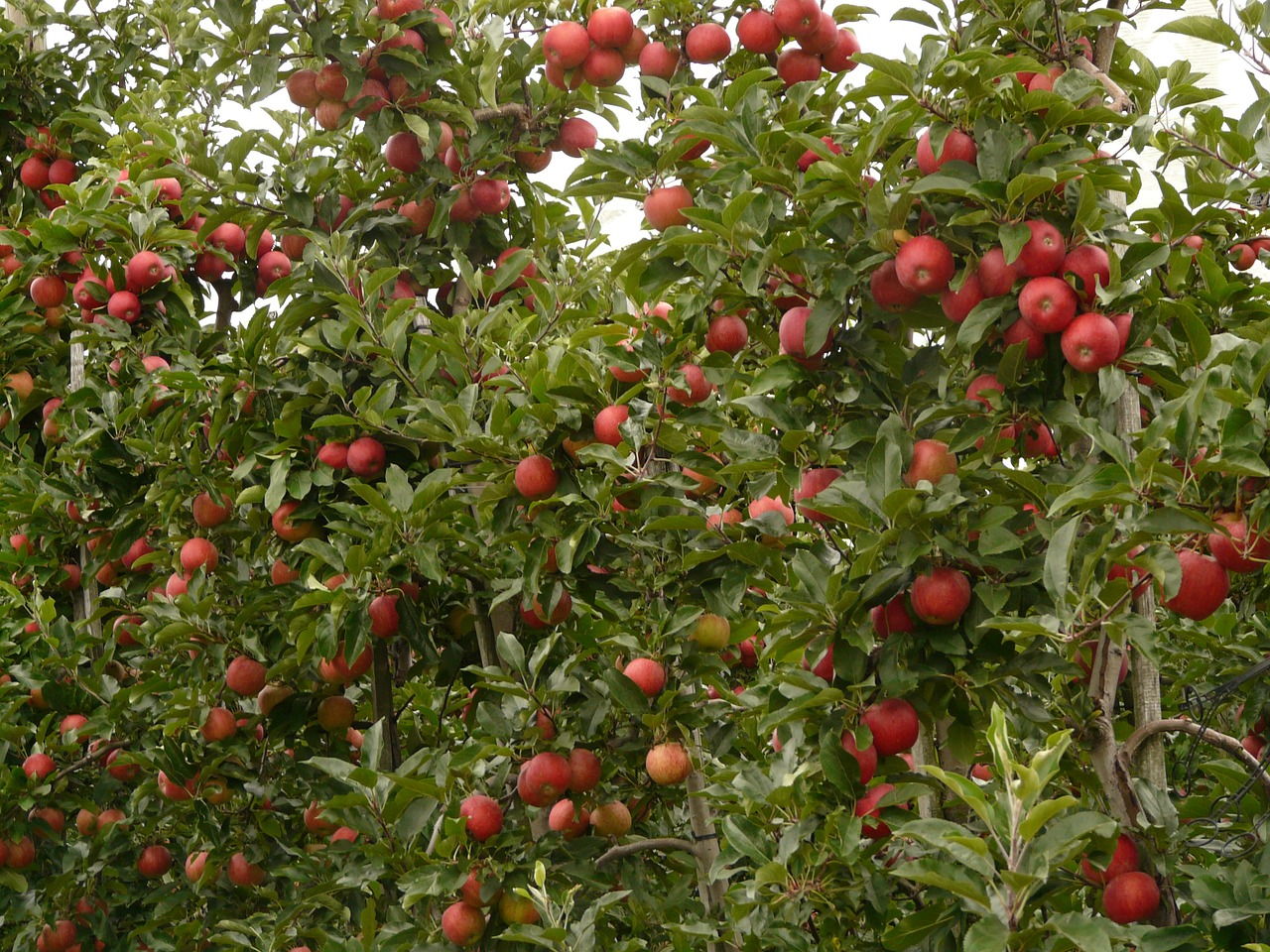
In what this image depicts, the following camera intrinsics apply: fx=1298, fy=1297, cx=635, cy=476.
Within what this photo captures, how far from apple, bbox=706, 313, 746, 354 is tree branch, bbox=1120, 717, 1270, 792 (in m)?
0.80

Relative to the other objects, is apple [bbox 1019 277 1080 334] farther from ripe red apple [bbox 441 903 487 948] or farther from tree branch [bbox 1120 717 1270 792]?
ripe red apple [bbox 441 903 487 948]

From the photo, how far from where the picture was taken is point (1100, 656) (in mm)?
1693

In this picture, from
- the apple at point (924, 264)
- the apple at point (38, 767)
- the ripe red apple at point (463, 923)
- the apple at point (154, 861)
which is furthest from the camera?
the apple at point (154, 861)

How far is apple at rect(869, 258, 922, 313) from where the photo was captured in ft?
5.89

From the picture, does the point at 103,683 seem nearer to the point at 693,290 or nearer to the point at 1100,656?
the point at 693,290

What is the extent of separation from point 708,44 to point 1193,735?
1373mm

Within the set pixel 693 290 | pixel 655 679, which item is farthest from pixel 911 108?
pixel 655 679

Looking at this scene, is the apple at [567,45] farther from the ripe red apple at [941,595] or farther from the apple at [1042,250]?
the ripe red apple at [941,595]

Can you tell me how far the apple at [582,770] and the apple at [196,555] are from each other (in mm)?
1100

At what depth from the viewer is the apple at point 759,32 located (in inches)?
87.8

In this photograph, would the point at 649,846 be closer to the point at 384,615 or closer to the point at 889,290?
the point at 384,615

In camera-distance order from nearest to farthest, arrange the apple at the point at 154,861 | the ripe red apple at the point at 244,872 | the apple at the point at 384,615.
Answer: the apple at the point at 384,615 < the ripe red apple at the point at 244,872 < the apple at the point at 154,861

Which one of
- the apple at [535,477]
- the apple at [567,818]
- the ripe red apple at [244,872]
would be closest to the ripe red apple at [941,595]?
the apple at [535,477]

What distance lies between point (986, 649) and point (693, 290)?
28.8 inches
